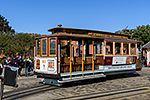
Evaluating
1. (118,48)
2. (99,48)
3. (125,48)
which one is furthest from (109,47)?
(125,48)

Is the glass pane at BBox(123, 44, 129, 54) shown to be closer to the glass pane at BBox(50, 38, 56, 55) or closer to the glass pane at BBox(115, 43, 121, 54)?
the glass pane at BBox(115, 43, 121, 54)

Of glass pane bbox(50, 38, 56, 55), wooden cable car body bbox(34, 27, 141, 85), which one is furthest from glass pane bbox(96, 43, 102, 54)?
glass pane bbox(50, 38, 56, 55)

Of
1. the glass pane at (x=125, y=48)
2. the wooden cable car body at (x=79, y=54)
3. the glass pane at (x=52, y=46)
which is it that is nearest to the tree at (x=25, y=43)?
the wooden cable car body at (x=79, y=54)

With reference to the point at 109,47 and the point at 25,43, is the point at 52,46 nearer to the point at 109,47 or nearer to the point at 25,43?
the point at 109,47

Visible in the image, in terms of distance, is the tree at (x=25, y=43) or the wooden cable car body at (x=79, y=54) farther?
the tree at (x=25, y=43)

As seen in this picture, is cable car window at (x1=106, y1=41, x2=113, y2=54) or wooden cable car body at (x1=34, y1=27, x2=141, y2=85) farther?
cable car window at (x1=106, y1=41, x2=113, y2=54)

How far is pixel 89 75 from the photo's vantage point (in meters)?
10.9

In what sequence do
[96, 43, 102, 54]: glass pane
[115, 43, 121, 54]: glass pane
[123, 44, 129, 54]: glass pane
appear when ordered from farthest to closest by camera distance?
[123, 44, 129, 54]: glass pane, [115, 43, 121, 54]: glass pane, [96, 43, 102, 54]: glass pane

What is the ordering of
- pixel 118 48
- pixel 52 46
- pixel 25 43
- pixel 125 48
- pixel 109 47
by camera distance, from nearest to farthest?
pixel 52 46
pixel 109 47
pixel 118 48
pixel 125 48
pixel 25 43

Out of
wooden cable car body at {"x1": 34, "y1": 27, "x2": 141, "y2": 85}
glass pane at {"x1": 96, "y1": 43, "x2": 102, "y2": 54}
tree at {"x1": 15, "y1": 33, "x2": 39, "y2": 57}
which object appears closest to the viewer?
wooden cable car body at {"x1": 34, "y1": 27, "x2": 141, "y2": 85}

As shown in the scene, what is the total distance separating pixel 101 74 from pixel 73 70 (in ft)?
7.52

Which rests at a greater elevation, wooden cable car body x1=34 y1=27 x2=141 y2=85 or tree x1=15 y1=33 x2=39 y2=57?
tree x1=15 y1=33 x2=39 y2=57

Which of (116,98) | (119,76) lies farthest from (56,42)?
(119,76)

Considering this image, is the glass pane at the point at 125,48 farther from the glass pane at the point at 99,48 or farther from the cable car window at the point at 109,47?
the glass pane at the point at 99,48
